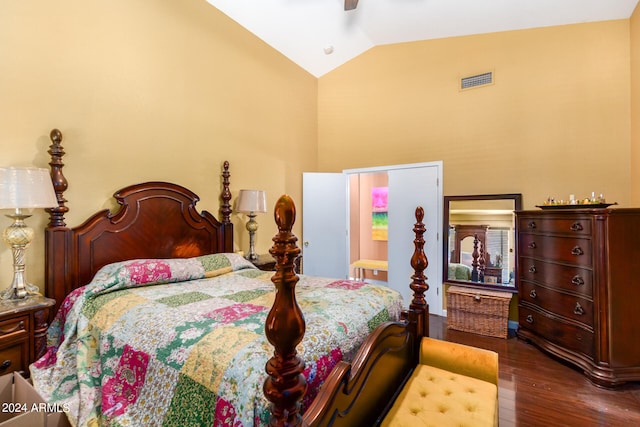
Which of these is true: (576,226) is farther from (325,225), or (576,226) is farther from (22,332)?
(22,332)

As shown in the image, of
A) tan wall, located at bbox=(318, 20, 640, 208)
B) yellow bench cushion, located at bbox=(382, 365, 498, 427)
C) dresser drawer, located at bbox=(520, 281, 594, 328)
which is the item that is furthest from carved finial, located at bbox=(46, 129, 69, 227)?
dresser drawer, located at bbox=(520, 281, 594, 328)

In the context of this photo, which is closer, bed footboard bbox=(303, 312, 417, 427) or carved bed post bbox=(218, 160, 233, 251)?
bed footboard bbox=(303, 312, 417, 427)

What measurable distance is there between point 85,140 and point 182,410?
2181 millimetres

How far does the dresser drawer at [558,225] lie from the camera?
2496 millimetres

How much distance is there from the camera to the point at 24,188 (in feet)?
5.96

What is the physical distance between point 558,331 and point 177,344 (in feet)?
10.0

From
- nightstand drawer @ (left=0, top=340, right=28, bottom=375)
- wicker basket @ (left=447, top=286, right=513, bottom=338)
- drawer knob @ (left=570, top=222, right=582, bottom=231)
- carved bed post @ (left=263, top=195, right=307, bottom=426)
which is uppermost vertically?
drawer knob @ (left=570, top=222, right=582, bottom=231)

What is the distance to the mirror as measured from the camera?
137 inches

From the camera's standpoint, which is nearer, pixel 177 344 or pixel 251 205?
pixel 177 344

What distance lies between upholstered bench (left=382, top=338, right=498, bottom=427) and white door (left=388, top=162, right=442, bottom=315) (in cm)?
207

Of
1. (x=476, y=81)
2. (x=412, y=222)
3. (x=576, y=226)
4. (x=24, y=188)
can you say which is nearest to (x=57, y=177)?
(x=24, y=188)

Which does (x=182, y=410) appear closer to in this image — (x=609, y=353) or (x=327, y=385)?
(x=327, y=385)

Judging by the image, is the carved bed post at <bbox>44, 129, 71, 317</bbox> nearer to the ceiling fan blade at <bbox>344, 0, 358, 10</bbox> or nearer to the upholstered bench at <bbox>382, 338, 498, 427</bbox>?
the upholstered bench at <bbox>382, 338, 498, 427</bbox>

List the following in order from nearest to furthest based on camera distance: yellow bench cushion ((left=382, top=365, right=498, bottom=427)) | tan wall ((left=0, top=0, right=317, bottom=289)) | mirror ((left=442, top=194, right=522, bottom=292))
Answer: yellow bench cushion ((left=382, top=365, right=498, bottom=427)) → tan wall ((left=0, top=0, right=317, bottom=289)) → mirror ((left=442, top=194, right=522, bottom=292))
